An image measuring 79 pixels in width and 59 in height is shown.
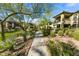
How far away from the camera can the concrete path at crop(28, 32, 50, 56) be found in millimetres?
1274

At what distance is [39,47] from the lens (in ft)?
4.23

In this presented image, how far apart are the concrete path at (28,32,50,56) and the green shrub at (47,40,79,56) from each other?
3 centimetres

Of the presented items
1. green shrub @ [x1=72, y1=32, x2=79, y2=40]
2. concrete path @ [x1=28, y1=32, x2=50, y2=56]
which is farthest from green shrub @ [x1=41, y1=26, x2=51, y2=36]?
green shrub @ [x1=72, y1=32, x2=79, y2=40]

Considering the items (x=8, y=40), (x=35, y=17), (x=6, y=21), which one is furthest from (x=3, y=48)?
(x=35, y=17)

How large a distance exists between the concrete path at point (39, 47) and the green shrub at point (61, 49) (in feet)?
0.11

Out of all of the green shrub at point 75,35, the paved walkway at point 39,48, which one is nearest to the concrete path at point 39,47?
the paved walkway at point 39,48

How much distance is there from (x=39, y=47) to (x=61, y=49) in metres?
0.16

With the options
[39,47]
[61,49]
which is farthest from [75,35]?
[39,47]

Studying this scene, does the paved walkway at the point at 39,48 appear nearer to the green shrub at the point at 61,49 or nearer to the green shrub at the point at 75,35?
the green shrub at the point at 61,49

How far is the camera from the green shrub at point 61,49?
1.26 m

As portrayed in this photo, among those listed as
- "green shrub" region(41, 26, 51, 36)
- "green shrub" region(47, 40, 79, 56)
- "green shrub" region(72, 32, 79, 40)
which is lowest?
"green shrub" region(47, 40, 79, 56)

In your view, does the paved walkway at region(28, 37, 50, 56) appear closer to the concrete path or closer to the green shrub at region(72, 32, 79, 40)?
the concrete path

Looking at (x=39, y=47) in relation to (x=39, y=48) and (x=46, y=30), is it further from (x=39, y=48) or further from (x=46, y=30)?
(x=46, y=30)

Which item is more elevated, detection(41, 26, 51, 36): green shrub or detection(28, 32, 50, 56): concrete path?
detection(41, 26, 51, 36): green shrub
